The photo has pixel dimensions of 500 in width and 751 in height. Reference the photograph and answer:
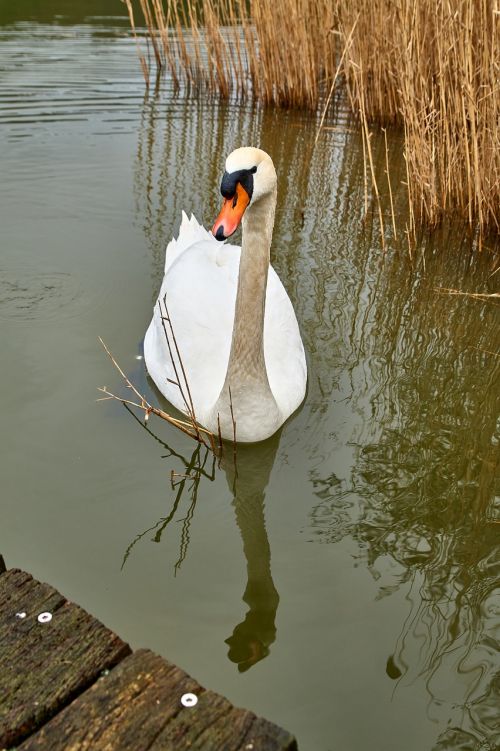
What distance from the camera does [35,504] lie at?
353 centimetres

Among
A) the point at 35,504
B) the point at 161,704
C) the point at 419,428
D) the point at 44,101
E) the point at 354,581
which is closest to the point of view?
the point at 161,704

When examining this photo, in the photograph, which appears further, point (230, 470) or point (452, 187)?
point (452, 187)

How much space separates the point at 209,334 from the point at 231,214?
1.19 m

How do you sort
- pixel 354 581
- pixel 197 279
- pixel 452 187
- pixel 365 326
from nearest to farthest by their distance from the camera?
pixel 354 581, pixel 197 279, pixel 365 326, pixel 452 187

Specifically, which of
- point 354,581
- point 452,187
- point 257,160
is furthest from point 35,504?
point 452,187

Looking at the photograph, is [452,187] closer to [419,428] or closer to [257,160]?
[419,428]

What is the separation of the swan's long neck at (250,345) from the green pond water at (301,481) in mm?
254

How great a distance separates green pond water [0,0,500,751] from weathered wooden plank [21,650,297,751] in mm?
764

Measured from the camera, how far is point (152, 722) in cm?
185

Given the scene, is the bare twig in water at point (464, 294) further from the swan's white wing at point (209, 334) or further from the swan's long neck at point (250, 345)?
the swan's long neck at point (250, 345)

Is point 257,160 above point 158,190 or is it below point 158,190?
above

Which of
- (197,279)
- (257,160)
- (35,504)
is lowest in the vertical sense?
(35,504)

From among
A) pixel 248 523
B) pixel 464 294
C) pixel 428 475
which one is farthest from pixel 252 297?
pixel 464 294

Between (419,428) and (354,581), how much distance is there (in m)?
1.29
